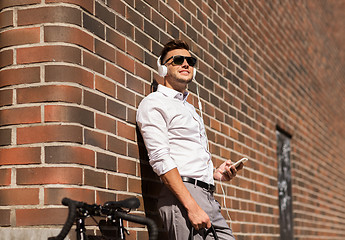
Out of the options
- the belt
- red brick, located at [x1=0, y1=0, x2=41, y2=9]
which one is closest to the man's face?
the belt

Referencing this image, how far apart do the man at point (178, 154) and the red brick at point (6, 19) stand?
3.12 feet

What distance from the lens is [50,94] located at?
308 centimetres

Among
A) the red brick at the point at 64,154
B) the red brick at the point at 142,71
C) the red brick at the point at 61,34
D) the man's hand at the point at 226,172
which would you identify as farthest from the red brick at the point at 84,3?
the man's hand at the point at 226,172

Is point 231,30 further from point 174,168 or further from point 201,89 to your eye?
point 174,168

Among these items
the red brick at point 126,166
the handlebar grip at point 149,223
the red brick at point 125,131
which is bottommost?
the handlebar grip at point 149,223

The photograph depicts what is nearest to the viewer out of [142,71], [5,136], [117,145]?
[5,136]

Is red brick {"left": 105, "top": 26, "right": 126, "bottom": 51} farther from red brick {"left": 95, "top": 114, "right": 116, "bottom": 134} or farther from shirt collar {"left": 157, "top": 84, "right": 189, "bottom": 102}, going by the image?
red brick {"left": 95, "top": 114, "right": 116, "bottom": 134}

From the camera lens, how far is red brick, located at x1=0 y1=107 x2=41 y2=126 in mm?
3082

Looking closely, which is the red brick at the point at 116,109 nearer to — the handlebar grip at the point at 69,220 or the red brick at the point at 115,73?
the red brick at the point at 115,73

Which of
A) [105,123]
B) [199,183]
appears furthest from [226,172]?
[105,123]

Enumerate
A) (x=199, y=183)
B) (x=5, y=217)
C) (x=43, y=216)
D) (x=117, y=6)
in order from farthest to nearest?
1. (x=117, y=6)
2. (x=199, y=183)
3. (x=5, y=217)
4. (x=43, y=216)

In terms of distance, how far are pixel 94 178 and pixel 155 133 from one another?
1.55 feet

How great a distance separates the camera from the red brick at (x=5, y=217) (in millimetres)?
3023

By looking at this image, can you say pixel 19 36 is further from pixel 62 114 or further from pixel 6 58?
pixel 62 114
